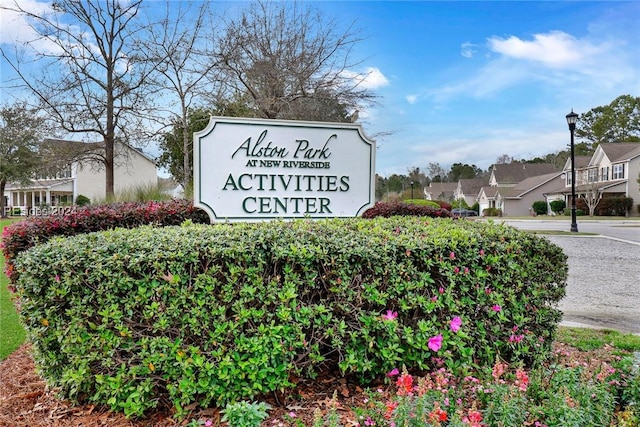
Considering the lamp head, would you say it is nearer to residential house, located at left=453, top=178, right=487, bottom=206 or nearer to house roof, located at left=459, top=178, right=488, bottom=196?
residential house, located at left=453, top=178, right=487, bottom=206

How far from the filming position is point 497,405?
6.59 feet

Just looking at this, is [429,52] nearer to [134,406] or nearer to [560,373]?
[560,373]

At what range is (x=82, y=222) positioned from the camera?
4.64 metres

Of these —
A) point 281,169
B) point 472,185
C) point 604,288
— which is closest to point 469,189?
point 472,185

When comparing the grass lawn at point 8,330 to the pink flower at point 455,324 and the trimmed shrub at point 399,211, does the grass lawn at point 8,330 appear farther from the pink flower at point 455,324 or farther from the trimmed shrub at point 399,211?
the trimmed shrub at point 399,211

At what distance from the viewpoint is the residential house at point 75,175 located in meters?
13.5

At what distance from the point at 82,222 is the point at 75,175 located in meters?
31.0

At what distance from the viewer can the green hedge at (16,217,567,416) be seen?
2.25m

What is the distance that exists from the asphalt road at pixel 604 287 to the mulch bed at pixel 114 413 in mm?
2699

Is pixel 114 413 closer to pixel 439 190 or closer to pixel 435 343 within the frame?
A: pixel 435 343

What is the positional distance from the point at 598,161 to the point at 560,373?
144 ft

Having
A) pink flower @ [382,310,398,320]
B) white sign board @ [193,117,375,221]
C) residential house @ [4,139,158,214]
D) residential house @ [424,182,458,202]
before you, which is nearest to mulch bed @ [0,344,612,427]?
pink flower @ [382,310,398,320]

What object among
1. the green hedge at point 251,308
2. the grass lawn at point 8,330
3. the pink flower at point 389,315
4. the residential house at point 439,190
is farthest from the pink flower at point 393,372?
the residential house at point 439,190

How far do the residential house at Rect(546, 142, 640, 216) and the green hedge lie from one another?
35.7 m
